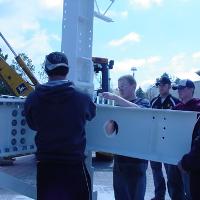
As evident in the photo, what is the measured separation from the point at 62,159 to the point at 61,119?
1.07ft

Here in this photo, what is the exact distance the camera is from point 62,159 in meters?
3.35

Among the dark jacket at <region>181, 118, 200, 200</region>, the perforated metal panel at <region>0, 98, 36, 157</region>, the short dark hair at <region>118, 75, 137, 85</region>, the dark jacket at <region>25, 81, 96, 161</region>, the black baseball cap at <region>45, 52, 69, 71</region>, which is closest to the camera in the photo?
the dark jacket at <region>25, 81, 96, 161</region>

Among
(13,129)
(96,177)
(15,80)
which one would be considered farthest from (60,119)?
(15,80)

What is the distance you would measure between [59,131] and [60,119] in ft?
0.32

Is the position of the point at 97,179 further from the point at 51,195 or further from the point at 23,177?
the point at 51,195

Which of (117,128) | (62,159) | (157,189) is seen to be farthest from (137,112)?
(157,189)

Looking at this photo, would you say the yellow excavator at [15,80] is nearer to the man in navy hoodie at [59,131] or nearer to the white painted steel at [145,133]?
the white painted steel at [145,133]

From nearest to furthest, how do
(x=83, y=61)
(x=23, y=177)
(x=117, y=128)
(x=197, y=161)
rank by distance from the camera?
(x=197, y=161) < (x=117, y=128) < (x=83, y=61) < (x=23, y=177)

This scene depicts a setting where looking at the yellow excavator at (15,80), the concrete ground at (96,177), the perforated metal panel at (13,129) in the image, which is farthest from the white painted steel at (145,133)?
the yellow excavator at (15,80)

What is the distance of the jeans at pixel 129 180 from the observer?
183 inches

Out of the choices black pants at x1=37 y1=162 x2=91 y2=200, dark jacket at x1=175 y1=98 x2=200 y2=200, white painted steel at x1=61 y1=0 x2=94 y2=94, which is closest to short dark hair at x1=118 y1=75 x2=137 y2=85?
white painted steel at x1=61 y1=0 x2=94 y2=94

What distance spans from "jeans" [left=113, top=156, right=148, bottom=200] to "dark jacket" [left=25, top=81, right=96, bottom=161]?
1.36 metres

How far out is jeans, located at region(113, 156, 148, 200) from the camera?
4648 mm

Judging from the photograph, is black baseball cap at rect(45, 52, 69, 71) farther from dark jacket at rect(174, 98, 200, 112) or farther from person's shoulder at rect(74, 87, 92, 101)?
dark jacket at rect(174, 98, 200, 112)
